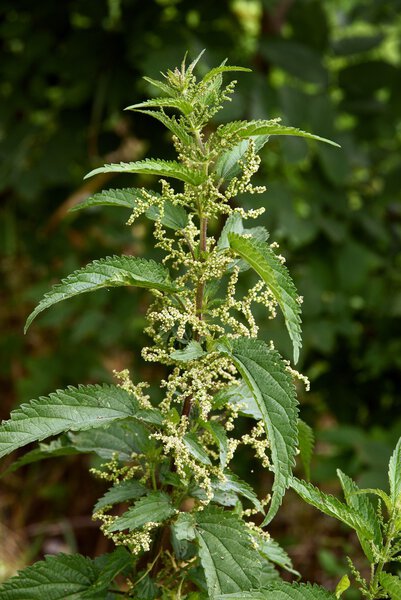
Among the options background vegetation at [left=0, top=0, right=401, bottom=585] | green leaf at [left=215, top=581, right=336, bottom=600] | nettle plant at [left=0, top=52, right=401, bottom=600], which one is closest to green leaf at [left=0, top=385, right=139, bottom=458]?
nettle plant at [left=0, top=52, right=401, bottom=600]

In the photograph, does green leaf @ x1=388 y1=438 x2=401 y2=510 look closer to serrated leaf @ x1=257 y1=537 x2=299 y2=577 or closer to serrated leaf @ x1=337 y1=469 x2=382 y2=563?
serrated leaf @ x1=337 y1=469 x2=382 y2=563

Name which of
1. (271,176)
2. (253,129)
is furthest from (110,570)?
(271,176)

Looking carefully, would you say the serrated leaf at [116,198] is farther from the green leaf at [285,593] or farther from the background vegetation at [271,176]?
the background vegetation at [271,176]

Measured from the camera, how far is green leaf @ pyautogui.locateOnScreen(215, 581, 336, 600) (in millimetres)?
844

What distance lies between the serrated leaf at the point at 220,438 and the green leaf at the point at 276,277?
0.14 m

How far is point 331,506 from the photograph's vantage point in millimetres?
921

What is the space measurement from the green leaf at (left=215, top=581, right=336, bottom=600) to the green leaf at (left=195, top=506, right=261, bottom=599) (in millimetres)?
36

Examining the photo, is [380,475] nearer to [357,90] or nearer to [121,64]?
[357,90]

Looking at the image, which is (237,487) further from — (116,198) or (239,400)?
(116,198)

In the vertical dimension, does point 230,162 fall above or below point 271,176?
below

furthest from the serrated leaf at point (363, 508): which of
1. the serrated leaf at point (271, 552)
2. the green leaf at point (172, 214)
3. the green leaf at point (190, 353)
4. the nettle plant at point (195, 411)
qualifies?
the green leaf at point (172, 214)

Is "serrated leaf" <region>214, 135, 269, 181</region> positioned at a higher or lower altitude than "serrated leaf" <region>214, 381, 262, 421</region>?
higher

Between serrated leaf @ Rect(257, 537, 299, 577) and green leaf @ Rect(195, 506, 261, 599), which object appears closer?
green leaf @ Rect(195, 506, 261, 599)

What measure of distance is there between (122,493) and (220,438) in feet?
0.46
